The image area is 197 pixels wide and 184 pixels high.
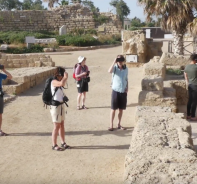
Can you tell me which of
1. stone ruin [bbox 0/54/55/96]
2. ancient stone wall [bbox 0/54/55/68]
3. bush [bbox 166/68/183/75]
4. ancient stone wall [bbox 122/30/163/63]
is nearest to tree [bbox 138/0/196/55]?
ancient stone wall [bbox 122/30/163/63]

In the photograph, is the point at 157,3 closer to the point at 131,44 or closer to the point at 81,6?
the point at 131,44

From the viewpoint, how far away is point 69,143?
606 centimetres

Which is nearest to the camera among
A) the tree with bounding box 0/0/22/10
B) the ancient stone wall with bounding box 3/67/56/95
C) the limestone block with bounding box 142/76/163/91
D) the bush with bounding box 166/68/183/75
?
the limestone block with bounding box 142/76/163/91

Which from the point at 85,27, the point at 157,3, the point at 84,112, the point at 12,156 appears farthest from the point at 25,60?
the point at 85,27

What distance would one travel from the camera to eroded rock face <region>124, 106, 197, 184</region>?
3273 mm

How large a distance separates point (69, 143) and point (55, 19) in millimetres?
35714

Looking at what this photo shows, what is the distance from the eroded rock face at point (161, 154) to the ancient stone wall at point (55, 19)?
1381 inches

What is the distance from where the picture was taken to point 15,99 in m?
9.82

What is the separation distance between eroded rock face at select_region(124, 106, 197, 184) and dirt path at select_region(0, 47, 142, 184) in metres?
0.72

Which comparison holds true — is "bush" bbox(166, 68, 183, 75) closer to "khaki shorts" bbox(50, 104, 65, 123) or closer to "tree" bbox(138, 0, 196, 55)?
"tree" bbox(138, 0, 196, 55)

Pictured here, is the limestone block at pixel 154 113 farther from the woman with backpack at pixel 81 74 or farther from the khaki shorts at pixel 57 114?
the woman with backpack at pixel 81 74

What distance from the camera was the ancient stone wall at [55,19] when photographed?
1547 inches

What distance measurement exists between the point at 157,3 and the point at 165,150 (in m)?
12.1

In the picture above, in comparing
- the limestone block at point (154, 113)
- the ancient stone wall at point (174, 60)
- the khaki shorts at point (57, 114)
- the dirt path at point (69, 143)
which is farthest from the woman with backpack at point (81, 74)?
the ancient stone wall at point (174, 60)
